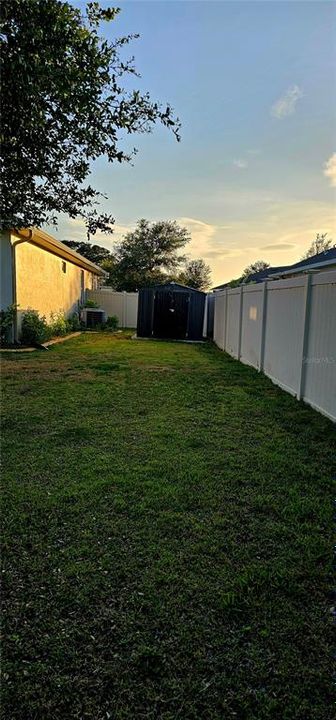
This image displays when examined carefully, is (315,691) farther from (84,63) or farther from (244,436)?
(84,63)

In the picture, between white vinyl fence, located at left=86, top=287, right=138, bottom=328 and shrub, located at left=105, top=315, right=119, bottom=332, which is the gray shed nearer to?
shrub, located at left=105, top=315, right=119, bottom=332

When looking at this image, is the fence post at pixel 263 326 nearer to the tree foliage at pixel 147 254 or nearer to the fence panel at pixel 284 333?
the fence panel at pixel 284 333

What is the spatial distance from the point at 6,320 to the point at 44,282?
126 inches

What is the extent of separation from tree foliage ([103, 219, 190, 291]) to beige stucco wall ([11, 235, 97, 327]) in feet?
34.7

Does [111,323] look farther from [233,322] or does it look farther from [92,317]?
[233,322]

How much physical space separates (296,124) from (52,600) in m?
8.57

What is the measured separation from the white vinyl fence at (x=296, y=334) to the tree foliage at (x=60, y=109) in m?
2.68

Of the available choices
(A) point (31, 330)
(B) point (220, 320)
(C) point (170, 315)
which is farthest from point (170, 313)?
(A) point (31, 330)

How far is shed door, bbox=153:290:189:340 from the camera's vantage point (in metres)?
14.3

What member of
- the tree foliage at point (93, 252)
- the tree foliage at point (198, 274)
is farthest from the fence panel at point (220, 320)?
the tree foliage at point (93, 252)

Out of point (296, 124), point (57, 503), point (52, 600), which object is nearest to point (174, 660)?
point (52, 600)

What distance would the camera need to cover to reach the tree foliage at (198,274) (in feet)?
108

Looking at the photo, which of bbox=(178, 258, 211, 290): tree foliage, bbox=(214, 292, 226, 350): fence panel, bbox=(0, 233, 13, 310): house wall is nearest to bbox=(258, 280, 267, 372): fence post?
bbox=(214, 292, 226, 350): fence panel

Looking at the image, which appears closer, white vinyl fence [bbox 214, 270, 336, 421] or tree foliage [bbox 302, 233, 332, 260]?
white vinyl fence [bbox 214, 270, 336, 421]
